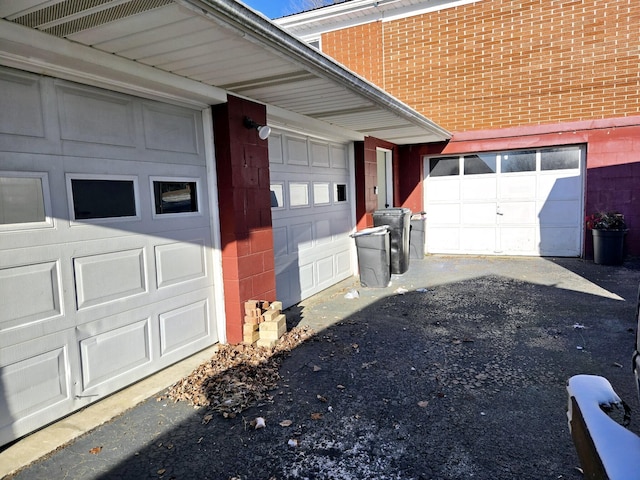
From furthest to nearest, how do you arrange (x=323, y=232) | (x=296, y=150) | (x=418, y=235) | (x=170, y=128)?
(x=418, y=235)
(x=323, y=232)
(x=296, y=150)
(x=170, y=128)

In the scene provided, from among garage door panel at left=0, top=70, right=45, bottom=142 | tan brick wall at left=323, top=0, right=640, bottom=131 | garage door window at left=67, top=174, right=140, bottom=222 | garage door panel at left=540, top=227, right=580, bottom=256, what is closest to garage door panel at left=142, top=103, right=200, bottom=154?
garage door window at left=67, top=174, right=140, bottom=222

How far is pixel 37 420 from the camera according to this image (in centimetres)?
290

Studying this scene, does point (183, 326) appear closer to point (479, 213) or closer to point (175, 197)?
point (175, 197)

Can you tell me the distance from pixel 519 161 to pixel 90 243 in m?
8.91

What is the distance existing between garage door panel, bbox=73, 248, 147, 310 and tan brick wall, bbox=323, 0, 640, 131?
8.24m

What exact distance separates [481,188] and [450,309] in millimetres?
5002

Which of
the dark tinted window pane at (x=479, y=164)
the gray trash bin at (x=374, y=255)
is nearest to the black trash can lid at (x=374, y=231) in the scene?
the gray trash bin at (x=374, y=255)

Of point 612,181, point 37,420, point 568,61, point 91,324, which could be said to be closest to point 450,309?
point 91,324

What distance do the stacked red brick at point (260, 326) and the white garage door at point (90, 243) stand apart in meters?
0.48

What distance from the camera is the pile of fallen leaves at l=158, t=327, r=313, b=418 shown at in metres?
3.30

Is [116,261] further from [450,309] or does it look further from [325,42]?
[325,42]

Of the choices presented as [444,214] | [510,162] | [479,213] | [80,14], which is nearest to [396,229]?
[444,214]

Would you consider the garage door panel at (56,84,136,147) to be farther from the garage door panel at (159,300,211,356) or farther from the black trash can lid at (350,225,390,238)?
the black trash can lid at (350,225,390,238)

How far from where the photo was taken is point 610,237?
26.4 feet
